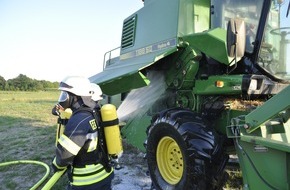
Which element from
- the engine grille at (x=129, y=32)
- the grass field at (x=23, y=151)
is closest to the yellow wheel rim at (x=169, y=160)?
the grass field at (x=23, y=151)

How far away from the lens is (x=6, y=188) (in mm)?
5164

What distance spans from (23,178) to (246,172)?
4055mm

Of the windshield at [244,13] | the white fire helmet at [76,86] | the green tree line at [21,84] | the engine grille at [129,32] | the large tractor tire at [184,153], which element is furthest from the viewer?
the green tree line at [21,84]

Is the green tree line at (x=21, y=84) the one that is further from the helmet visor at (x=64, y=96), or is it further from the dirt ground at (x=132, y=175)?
the helmet visor at (x=64, y=96)

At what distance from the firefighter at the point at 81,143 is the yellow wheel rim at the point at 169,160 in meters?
1.16

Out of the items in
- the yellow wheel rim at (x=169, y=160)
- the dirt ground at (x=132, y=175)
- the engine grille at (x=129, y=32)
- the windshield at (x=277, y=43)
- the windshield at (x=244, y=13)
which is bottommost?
the dirt ground at (x=132, y=175)

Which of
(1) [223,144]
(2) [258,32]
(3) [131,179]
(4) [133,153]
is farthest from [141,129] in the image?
(2) [258,32]

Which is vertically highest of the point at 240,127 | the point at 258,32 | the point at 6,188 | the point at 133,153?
the point at 258,32

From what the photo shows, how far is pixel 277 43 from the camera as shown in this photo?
391cm

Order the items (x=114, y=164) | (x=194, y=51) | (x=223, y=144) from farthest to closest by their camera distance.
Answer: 1. (x=194, y=51)
2. (x=223, y=144)
3. (x=114, y=164)

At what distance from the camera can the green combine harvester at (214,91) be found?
2980 millimetres

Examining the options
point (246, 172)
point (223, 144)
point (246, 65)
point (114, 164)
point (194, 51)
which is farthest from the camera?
point (194, 51)

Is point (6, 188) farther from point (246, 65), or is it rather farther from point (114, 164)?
point (246, 65)

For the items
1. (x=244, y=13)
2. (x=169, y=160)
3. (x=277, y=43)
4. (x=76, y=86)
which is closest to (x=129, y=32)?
(x=244, y=13)
